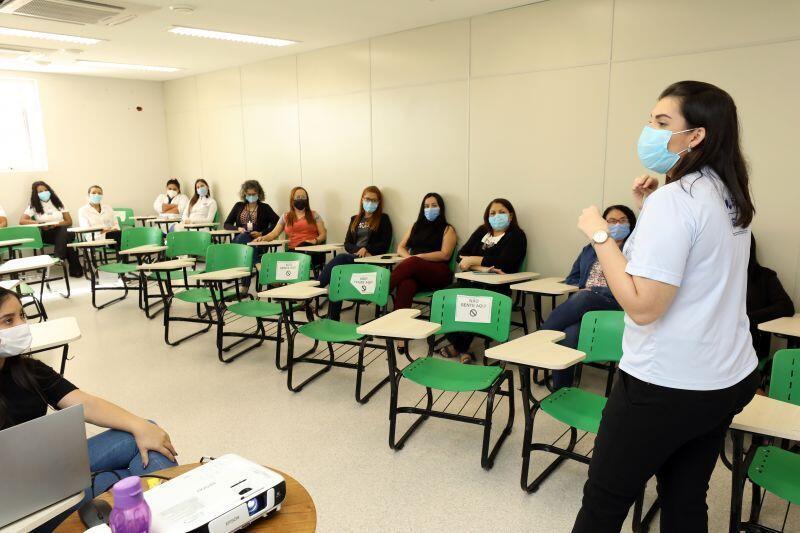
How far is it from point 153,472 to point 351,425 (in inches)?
68.6

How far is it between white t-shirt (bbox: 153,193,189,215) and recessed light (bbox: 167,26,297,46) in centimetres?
363

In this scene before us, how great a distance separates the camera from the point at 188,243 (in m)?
6.21

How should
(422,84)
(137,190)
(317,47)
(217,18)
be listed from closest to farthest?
(217,18) → (422,84) → (317,47) → (137,190)

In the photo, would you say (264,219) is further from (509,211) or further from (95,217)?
(509,211)

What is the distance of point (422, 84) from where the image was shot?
18.1 ft

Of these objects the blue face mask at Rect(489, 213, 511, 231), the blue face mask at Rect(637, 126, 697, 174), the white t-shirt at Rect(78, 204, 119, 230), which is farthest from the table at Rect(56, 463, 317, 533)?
the white t-shirt at Rect(78, 204, 119, 230)

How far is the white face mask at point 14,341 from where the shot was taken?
5.40 ft

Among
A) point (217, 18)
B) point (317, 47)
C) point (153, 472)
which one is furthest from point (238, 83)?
point (153, 472)

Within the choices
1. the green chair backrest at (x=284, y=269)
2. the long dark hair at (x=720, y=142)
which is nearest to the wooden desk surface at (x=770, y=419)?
the long dark hair at (x=720, y=142)

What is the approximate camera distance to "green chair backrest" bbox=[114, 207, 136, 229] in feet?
27.6

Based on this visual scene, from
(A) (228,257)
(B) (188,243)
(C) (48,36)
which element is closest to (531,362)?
(A) (228,257)

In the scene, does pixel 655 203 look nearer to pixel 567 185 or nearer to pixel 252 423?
pixel 252 423

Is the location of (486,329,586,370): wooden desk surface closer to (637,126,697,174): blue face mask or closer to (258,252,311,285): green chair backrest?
(637,126,697,174): blue face mask

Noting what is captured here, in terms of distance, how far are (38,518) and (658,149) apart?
1.78 m
